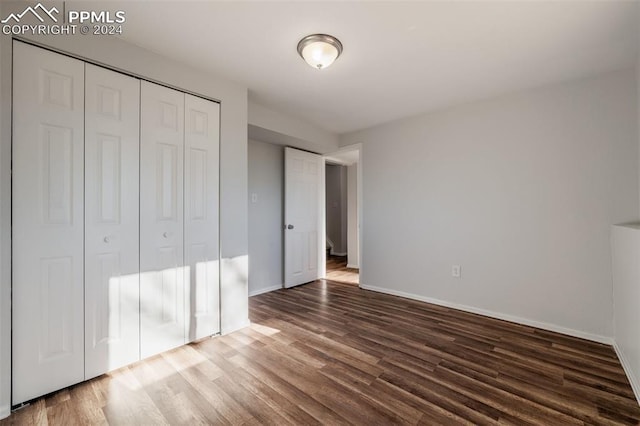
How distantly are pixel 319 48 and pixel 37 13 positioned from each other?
1.73m

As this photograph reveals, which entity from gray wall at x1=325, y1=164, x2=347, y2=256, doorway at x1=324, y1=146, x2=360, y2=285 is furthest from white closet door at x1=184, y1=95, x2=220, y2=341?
gray wall at x1=325, y1=164, x2=347, y2=256

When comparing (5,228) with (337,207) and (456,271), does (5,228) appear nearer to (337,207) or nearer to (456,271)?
(456,271)

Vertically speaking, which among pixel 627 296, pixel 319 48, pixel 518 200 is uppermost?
pixel 319 48

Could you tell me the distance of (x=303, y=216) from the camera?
4344 millimetres

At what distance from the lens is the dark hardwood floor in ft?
15.4

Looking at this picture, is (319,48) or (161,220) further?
(161,220)

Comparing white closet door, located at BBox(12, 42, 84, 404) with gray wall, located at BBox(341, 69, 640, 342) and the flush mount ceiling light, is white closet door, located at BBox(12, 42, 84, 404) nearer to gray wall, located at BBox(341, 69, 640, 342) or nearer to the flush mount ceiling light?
the flush mount ceiling light

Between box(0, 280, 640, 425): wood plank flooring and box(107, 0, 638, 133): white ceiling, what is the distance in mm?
2357

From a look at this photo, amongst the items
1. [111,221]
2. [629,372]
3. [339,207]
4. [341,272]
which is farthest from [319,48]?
[339,207]

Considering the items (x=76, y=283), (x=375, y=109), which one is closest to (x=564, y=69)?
(x=375, y=109)

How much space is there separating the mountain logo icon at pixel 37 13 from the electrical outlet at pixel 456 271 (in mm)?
4026

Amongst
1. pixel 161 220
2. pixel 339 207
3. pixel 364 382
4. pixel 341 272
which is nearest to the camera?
pixel 364 382

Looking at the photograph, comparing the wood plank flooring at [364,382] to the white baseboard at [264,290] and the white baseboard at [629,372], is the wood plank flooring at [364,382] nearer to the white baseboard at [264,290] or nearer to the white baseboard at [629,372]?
the white baseboard at [629,372]

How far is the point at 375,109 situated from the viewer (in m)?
3.32
